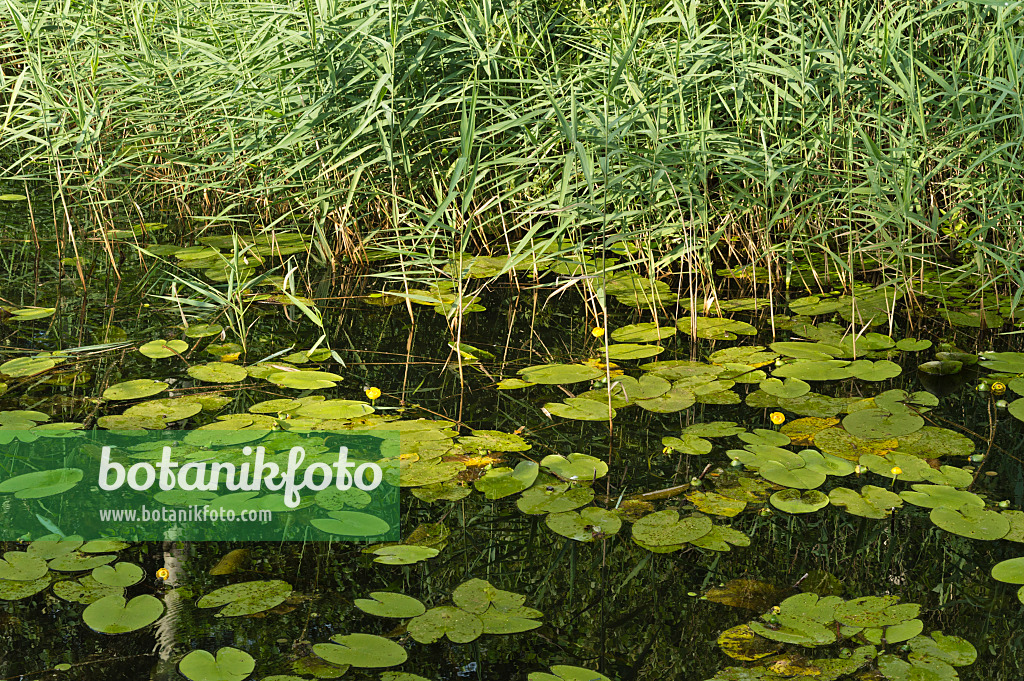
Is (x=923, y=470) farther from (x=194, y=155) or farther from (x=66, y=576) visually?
(x=194, y=155)

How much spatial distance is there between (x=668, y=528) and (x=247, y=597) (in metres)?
0.88

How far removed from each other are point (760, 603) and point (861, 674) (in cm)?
25

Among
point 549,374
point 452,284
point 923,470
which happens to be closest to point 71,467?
point 549,374

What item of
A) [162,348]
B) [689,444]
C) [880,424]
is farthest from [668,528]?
[162,348]

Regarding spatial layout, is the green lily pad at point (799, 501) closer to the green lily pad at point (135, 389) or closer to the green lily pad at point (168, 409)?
the green lily pad at point (168, 409)

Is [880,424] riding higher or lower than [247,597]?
higher

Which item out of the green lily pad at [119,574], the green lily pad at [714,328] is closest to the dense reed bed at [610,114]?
the green lily pad at [714,328]

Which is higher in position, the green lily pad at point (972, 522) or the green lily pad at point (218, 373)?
the green lily pad at point (218, 373)

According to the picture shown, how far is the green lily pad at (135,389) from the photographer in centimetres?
266

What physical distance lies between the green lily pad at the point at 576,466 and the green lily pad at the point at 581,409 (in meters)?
0.20

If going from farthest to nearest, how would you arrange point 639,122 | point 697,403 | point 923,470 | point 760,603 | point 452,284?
point 452,284
point 639,122
point 697,403
point 923,470
point 760,603

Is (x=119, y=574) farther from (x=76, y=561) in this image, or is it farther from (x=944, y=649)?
(x=944, y=649)

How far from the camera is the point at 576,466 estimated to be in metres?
2.30

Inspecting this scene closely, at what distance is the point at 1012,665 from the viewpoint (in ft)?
5.48
